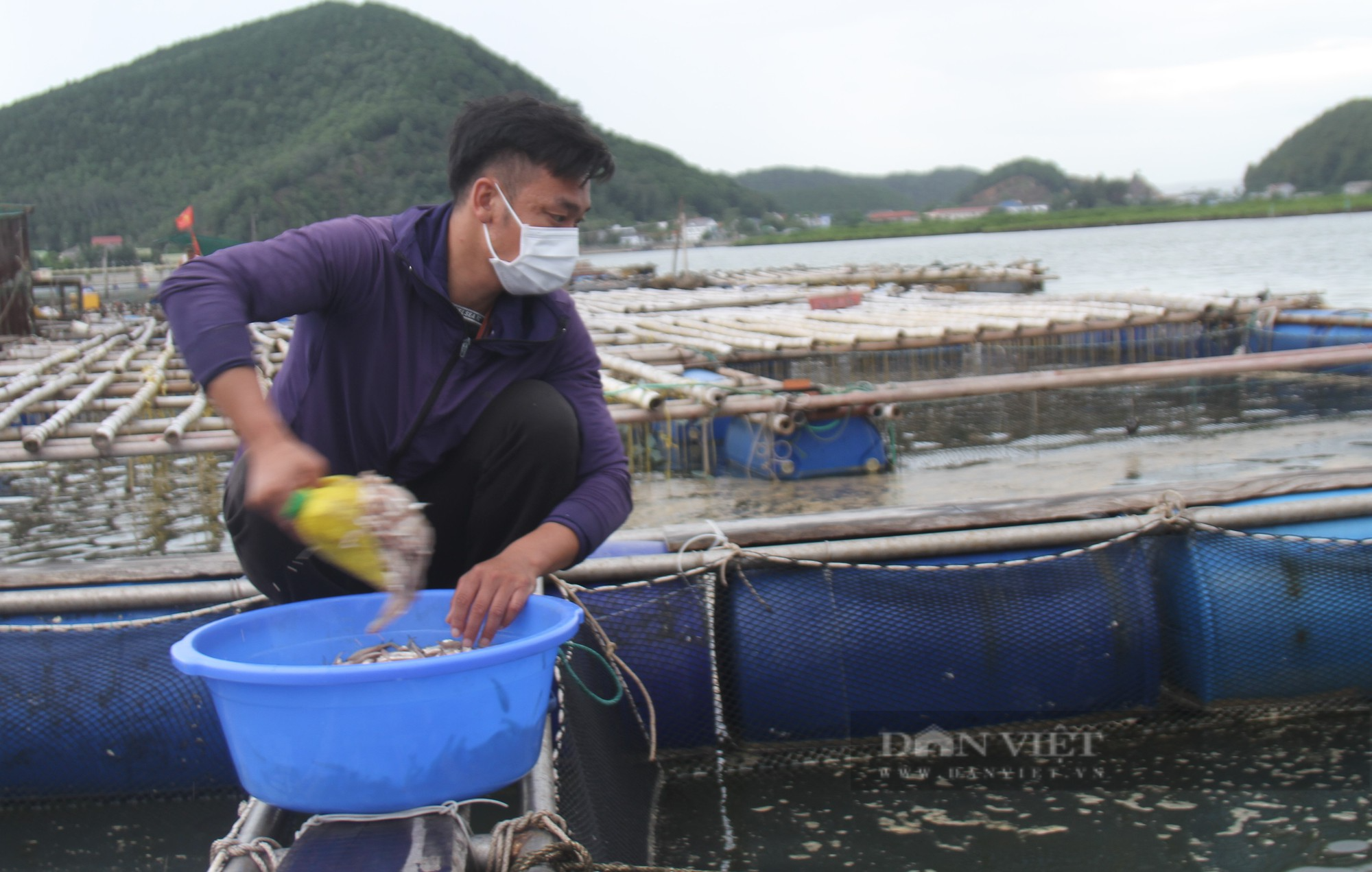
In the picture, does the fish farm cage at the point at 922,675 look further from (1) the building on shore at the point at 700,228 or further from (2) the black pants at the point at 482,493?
(1) the building on shore at the point at 700,228

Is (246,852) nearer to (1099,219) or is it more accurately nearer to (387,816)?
(387,816)

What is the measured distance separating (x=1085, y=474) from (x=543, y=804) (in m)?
6.84

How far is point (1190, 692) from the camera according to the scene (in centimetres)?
327

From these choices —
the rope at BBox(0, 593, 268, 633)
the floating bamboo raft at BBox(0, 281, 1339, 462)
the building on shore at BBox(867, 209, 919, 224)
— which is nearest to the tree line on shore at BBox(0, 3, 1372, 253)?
the building on shore at BBox(867, 209, 919, 224)

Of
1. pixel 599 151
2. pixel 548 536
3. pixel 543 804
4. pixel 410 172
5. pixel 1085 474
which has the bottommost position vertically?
pixel 1085 474

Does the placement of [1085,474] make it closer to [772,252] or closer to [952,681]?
[952,681]

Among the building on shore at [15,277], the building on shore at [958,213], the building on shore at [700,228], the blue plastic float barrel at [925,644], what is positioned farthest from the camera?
the building on shore at [958,213]

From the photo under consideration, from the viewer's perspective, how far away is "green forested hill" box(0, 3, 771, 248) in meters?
53.9

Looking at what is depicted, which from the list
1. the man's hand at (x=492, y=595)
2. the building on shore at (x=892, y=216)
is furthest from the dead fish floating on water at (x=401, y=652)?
the building on shore at (x=892, y=216)

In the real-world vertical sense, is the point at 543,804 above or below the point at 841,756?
above

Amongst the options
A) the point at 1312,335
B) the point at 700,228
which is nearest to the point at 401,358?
the point at 1312,335

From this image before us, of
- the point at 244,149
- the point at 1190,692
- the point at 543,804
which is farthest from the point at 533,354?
the point at 244,149

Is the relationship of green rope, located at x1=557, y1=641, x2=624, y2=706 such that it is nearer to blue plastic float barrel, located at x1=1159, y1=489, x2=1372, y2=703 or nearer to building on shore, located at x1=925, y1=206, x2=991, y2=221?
blue plastic float barrel, located at x1=1159, y1=489, x2=1372, y2=703

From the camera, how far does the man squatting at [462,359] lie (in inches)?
90.5
